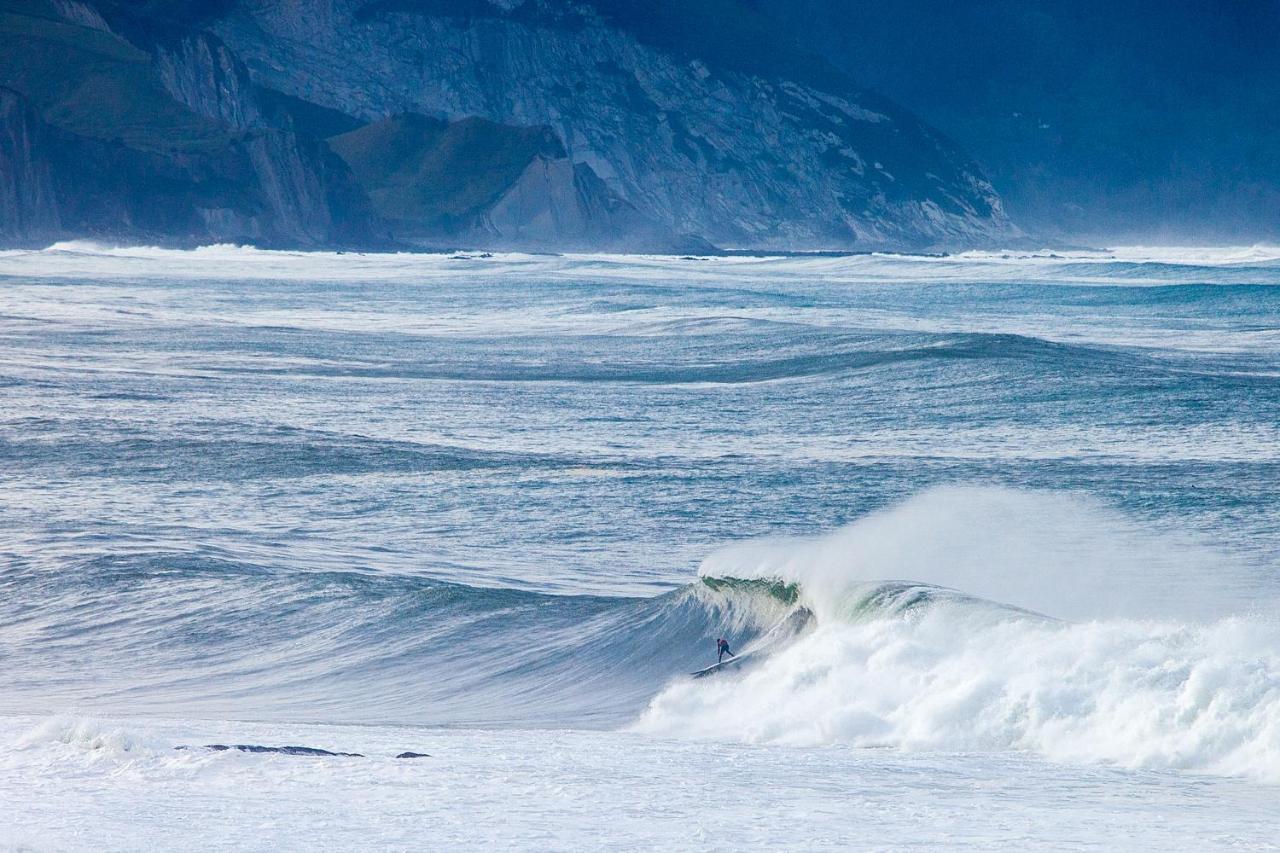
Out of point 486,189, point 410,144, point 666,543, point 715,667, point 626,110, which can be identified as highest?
point 626,110

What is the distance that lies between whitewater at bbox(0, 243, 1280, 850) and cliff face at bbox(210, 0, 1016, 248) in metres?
158

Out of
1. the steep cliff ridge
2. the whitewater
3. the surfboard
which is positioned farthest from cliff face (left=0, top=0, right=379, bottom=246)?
the surfboard

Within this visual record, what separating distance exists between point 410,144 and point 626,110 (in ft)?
119

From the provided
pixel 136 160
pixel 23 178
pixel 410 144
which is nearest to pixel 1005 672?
pixel 23 178

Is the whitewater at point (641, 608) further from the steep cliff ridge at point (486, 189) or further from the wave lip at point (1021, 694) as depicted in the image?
the steep cliff ridge at point (486, 189)

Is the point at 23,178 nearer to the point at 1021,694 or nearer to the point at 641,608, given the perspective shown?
the point at 641,608

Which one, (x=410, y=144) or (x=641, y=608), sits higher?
(x=410, y=144)

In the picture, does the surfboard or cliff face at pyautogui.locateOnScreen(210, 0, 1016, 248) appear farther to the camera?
cliff face at pyautogui.locateOnScreen(210, 0, 1016, 248)

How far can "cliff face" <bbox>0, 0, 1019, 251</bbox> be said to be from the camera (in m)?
131

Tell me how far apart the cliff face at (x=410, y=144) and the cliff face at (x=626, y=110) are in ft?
0.82

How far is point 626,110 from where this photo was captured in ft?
626

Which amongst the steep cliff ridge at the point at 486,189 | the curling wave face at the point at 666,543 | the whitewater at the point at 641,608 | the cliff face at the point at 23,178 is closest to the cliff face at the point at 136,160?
the cliff face at the point at 23,178

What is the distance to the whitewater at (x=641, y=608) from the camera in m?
8.10

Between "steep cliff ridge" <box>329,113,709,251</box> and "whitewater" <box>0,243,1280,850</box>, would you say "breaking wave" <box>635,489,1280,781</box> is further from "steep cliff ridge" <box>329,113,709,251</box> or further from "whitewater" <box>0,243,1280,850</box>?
"steep cliff ridge" <box>329,113,709,251</box>
